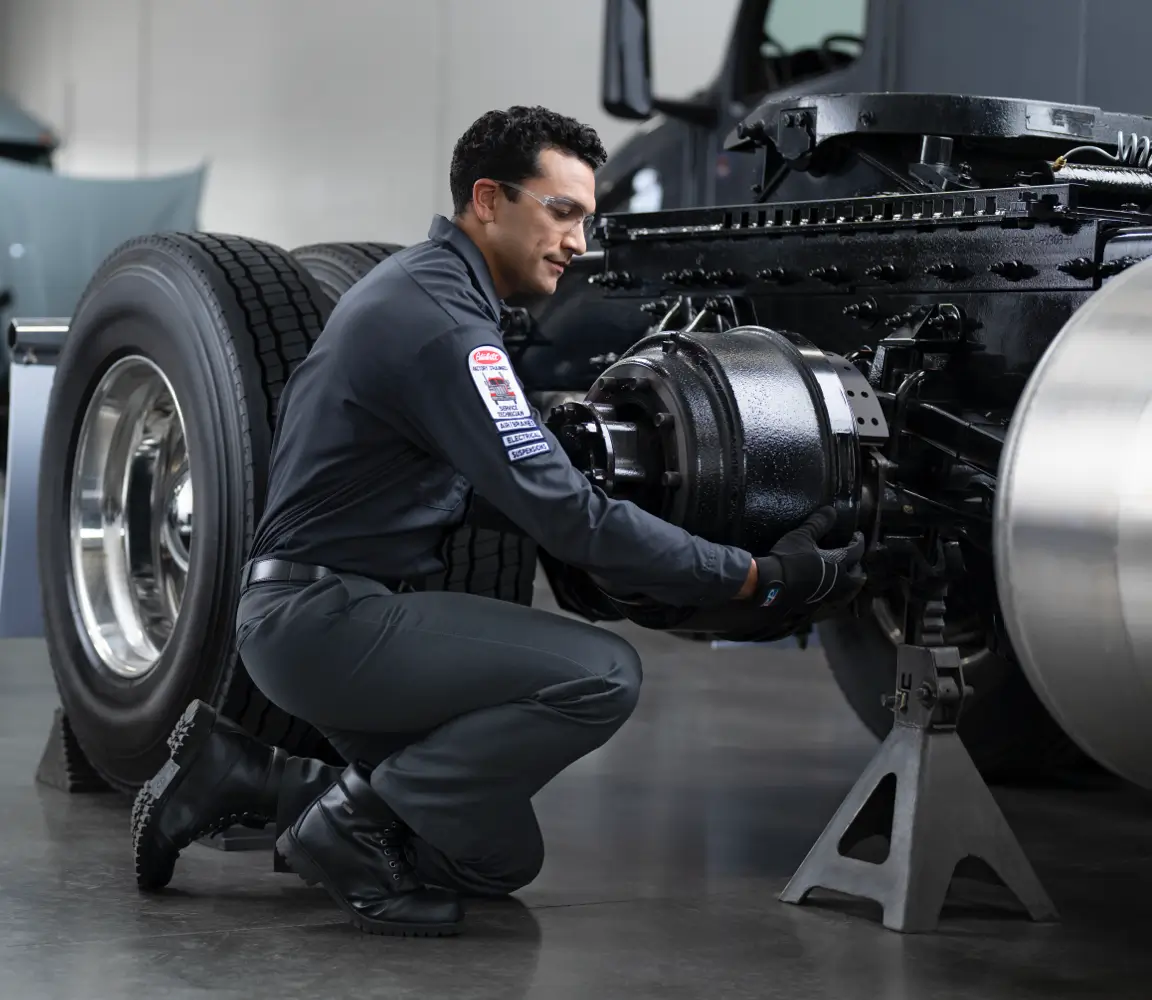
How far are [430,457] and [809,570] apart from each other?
0.62 m

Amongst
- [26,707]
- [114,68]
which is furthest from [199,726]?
[114,68]

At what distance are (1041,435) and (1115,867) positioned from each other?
130cm

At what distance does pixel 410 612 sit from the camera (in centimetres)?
284

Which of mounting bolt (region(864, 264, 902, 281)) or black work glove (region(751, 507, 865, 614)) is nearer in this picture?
black work glove (region(751, 507, 865, 614))

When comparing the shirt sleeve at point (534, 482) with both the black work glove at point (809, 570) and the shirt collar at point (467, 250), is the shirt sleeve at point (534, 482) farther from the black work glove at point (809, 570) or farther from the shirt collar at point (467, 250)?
the shirt collar at point (467, 250)

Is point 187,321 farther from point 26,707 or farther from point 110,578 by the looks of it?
point 26,707

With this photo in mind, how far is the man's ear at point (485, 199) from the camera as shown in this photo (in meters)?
2.93

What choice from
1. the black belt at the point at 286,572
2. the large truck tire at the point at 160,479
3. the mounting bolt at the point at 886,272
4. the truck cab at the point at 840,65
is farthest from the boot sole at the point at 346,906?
the truck cab at the point at 840,65

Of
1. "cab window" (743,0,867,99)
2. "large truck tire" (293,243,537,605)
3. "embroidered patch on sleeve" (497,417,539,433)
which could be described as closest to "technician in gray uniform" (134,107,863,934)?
"embroidered patch on sleeve" (497,417,539,433)

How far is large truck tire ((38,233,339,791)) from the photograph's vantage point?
11.3 feet

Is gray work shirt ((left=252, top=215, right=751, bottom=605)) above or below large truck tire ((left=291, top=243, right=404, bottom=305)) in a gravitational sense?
below

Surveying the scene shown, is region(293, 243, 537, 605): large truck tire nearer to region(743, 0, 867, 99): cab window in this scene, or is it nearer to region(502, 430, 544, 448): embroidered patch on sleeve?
region(502, 430, 544, 448): embroidered patch on sleeve

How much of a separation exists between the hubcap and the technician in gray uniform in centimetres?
109

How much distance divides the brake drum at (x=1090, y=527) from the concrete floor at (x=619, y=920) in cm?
44
